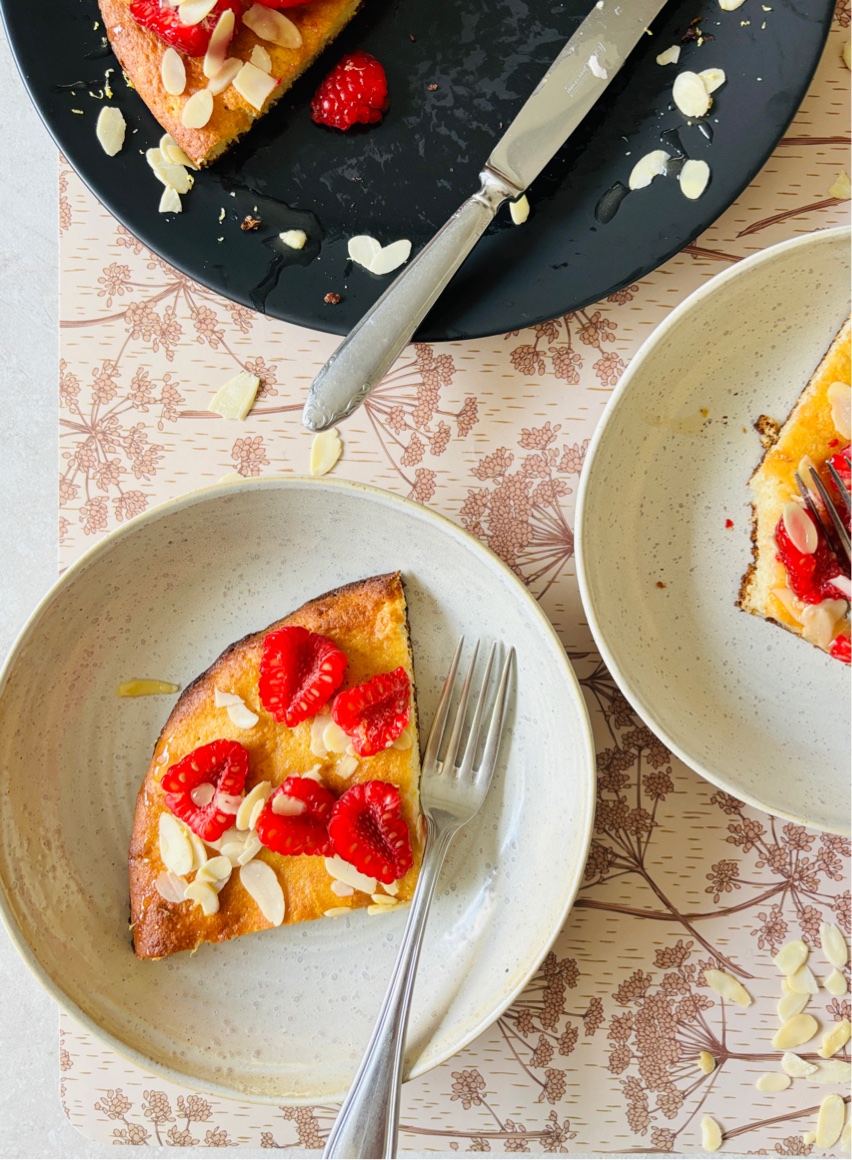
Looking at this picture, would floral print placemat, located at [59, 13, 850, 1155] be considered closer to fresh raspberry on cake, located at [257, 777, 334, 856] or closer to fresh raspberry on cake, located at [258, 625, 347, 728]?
fresh raspberry on cake, located at [258, 625, 347, 728]

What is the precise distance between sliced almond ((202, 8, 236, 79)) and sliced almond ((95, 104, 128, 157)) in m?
0.14

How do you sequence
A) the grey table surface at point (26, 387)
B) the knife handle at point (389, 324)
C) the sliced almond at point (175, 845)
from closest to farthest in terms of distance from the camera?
1. the knife handle at point (389, 324)
2. the sliced almond at point (175, 845)
3. the grey table surface at point (26, 387)

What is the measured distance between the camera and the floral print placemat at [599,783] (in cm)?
142

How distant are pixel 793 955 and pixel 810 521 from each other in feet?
2.09

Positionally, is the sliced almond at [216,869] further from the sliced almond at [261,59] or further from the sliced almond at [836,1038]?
the sliced almond at [261,59]

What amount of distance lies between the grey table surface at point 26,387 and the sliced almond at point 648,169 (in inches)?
35.3

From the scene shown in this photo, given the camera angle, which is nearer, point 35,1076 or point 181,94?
point 181,94

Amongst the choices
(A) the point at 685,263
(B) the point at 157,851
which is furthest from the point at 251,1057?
(A) the point at 685,263

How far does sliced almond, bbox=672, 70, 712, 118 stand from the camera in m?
1.31

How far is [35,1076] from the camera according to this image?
160 cm

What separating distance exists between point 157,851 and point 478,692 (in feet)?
1.68

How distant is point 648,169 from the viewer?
4.33 feet

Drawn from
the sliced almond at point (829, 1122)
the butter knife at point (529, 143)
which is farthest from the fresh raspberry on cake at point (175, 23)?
the sliced almond at point (829, 1122)

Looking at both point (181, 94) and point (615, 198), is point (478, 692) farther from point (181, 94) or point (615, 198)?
point (181, 94)
